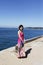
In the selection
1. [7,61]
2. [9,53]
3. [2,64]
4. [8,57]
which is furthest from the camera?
[9,53]

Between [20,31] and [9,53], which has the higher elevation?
[20,31]

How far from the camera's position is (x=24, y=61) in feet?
30.3

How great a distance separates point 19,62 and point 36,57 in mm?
1355

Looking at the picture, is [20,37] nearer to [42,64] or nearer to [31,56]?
[31,56]

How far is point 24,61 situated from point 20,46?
1.15m

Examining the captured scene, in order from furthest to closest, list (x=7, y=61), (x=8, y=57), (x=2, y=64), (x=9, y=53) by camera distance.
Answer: (x=9, y=53) → (x=8, y=57) → (x=7, y=61) → (x=2, y=64)

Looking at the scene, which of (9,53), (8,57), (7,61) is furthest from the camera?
(9,53)

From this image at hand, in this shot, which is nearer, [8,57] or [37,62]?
[37,62]

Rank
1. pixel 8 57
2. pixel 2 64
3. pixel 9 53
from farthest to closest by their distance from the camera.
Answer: pixel 9 53
pixel 8 57
pixel 2 64

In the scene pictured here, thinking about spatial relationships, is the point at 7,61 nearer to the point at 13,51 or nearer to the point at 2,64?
the point at 2,64

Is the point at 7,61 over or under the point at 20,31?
under

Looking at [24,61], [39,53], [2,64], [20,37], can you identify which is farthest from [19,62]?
[39,53]

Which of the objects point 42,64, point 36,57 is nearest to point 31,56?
point 36,57

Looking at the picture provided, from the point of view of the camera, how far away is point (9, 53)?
35.5 ft
